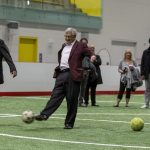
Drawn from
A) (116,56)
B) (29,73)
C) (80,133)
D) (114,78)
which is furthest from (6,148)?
(116,56)

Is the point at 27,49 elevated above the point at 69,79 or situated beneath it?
elevated above

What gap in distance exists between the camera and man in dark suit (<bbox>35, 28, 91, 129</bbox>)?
1041 centimetres

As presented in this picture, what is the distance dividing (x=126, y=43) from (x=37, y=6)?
6.92 metres

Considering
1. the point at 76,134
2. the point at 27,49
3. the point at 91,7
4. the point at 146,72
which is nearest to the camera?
the point at 76,134

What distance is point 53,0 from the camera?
29.1 metres

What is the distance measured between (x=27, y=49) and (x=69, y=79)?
57.8 feet

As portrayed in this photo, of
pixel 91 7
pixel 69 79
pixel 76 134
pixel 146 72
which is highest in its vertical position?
pixel 91 7

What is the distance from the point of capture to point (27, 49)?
27891 millimetres

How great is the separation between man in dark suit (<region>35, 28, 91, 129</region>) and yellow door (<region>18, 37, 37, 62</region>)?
666 inches

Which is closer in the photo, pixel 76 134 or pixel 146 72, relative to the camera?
pixel 76 134

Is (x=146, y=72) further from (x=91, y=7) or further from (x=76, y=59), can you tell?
(x=91, y=7)

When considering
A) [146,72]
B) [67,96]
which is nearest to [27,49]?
[146,72]

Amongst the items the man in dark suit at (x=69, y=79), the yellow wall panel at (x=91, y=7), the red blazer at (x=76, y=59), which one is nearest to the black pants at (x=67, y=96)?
the man in dark suit at (x=69, y=79)

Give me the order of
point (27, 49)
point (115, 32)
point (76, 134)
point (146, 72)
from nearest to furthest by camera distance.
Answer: point (76, 134) → point (146, 72) → point (27, 49) → point (115, 32)
